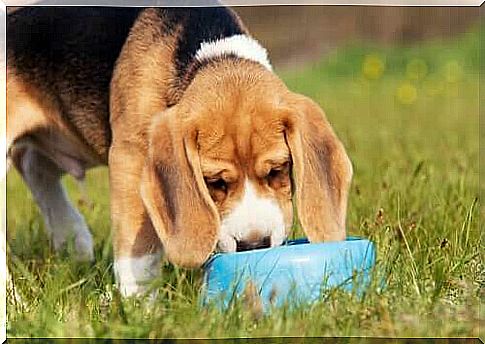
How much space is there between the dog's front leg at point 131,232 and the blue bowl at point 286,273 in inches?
9.7

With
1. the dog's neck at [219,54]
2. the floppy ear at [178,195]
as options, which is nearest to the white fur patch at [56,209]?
the floppy ear at [178,195]

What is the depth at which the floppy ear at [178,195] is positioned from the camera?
3756mm

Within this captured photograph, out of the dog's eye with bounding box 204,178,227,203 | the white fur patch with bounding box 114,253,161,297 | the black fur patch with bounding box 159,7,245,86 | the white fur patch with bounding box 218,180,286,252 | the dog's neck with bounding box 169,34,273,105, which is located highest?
the black fur patch with bounding box 159,7,245,86

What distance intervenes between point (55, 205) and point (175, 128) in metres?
0.90

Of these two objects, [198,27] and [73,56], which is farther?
[73,56]

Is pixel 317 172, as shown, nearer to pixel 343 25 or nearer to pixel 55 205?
pixel 343 25

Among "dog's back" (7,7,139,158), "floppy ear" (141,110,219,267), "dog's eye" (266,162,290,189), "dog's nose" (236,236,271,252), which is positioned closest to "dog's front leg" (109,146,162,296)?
"floppy ear" (141,110,219,267)

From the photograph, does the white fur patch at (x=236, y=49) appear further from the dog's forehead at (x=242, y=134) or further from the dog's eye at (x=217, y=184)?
the dog's eye at (x=217, y=184)

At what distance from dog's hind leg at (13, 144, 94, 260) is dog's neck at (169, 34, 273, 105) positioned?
0.80 metres

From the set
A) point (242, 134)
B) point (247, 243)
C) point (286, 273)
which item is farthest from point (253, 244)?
point (242, 134)

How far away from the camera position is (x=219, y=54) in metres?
3.94

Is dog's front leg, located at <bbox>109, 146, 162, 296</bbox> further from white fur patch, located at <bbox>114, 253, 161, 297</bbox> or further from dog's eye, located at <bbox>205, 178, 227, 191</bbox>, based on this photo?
dog's eye, located at <bbox>205, 178, 227, 191</bbox>

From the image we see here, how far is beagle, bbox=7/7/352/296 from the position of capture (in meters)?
3.76

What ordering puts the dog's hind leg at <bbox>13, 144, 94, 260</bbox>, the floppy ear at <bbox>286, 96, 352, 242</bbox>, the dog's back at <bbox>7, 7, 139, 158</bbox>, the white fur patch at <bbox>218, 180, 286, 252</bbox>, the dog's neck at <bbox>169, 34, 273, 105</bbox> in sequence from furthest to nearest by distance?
the dog's hind leg at <bbox>13, 144, 94, 260</bbox>
the dog's back at <bbox>7, 7, 139, 158</bbox>
the dog's neck at <bbox>169, 34, 273, 105</bbox>
the floppy ear at <bbox>286, 96, 352, 242</bbox>
the white fur patch at <bbox>218, 180, 286, 252</bbox>
